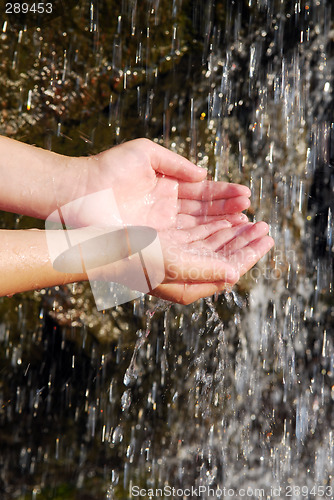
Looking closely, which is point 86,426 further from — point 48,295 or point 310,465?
point 310,465

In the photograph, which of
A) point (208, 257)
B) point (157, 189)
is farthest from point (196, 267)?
point (157, 189)

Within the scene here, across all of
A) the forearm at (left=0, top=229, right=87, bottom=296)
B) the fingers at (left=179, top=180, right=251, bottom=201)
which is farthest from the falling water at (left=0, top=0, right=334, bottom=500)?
the forearm at (left=0, top=229, right=87, bottom=296)

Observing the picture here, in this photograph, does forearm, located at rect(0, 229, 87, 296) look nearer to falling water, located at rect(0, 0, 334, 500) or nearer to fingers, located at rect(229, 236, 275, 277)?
fingers, located at rect(229, 236, 275, 277)

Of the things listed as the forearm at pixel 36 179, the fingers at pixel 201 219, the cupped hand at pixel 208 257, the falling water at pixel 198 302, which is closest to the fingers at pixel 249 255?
the cupped hand at pixel 208 257

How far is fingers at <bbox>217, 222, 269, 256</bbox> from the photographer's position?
6.61 ft

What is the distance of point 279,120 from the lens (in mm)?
3316

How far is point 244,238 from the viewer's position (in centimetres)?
204

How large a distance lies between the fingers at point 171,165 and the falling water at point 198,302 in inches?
40.0

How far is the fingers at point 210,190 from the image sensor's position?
7.11 ft

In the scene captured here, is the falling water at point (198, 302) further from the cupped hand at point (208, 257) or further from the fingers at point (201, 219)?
the cupped hand at point (208, 257)

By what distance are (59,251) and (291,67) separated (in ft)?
7.49

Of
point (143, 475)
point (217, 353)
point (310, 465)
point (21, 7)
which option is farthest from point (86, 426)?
point (21, 7)

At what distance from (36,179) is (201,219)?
0.75m

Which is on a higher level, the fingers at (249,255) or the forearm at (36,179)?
the forearm at (36,179)
